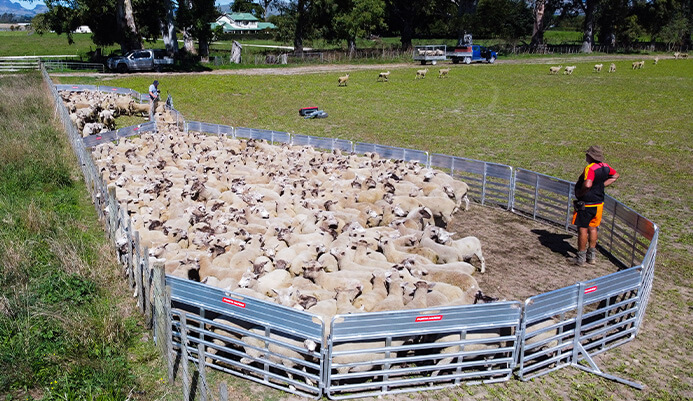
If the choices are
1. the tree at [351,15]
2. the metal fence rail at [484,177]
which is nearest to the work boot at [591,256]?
the metal fence rail at [484,177]

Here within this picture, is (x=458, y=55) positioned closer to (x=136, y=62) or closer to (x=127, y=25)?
(x=136, y=62)

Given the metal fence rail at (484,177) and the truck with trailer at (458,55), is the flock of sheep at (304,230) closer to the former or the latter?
the metal fence rail at (484,177)

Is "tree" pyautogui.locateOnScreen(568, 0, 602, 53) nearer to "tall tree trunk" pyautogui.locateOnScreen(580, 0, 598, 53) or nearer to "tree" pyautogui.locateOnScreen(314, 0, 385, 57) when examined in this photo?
"tall tree trunk" pyautogui.locateOnScreen(580, 0, 598, 53)

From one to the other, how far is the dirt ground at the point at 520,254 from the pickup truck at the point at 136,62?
39223 millimetres

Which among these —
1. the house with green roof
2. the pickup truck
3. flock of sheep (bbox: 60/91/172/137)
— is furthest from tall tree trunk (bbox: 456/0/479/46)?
the house with green roof

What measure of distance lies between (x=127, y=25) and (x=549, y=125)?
1519 inches

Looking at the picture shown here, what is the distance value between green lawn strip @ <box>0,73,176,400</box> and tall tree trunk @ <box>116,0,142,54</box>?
36540 millimetres

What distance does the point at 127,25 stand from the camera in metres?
49.6

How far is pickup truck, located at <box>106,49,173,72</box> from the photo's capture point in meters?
47.1

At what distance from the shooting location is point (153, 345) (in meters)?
8.64

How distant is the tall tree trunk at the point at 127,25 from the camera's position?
1927 inches

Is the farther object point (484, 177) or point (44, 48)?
point (44, 48)

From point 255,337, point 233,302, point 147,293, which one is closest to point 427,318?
point 255,337

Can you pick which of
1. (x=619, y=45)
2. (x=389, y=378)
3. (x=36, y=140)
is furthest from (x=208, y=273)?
(x=619, y=45)
